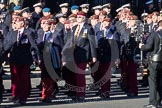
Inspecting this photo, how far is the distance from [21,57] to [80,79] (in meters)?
1.56

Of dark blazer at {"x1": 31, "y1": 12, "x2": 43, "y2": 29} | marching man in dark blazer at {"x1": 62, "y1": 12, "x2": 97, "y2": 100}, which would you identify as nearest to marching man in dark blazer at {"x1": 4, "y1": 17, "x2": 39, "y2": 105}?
marching man in dark blazer at {"x1": 62, "y1": 12, "x2": 97, "y2": 100}

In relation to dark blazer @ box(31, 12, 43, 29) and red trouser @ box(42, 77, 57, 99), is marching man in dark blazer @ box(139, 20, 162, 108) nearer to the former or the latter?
red trouser @ box(42, 77, 57, 99)

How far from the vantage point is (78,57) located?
1280 cm

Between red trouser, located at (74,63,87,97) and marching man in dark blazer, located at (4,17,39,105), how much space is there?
110 cm

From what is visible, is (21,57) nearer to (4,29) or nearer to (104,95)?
(4,29)

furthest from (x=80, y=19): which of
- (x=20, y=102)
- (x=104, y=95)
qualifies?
(x=20, y=102)

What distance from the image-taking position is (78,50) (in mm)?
12789

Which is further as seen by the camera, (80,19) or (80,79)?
(80,79)

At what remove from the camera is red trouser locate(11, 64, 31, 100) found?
12.3 metres

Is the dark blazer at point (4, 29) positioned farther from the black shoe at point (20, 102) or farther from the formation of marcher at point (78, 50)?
the black shoe at point (20, 102)

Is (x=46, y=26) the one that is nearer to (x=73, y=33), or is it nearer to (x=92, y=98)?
(x=73, y=33)

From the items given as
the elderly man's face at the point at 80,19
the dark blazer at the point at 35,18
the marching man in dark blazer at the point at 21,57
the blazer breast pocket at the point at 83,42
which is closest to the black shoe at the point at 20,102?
the marching man in dark blazer at the point at 21,57

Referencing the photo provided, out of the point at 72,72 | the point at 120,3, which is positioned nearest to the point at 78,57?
the point at 72,72

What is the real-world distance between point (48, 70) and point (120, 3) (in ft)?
33.8
